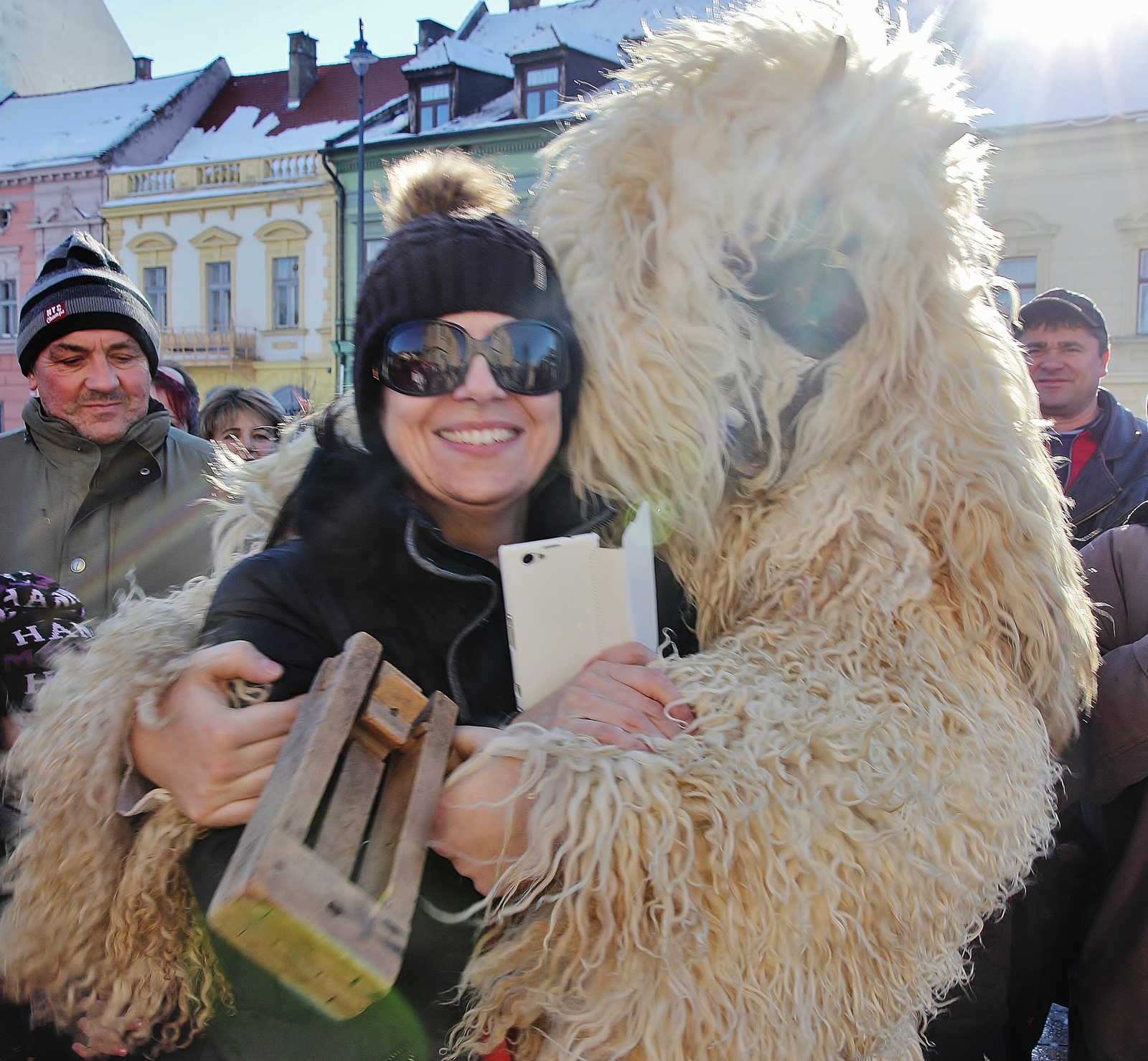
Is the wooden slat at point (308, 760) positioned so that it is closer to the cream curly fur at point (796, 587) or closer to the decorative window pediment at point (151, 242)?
the cream curly fur at point (796, 587)

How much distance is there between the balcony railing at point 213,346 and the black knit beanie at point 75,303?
17.4m

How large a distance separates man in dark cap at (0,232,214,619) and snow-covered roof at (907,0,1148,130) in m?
13.4

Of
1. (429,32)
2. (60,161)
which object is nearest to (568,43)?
(429,32)

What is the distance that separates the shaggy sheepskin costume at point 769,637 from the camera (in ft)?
3.01

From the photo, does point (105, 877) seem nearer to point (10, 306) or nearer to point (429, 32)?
point (429, 32)

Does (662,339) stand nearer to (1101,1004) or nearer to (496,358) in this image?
(496,358)

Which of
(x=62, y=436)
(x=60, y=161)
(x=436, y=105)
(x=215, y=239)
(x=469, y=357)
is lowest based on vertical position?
(x=215, y=239)

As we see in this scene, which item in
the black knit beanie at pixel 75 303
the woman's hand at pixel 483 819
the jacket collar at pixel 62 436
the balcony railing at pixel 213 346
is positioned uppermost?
the black knit beanie at pixel 75 303

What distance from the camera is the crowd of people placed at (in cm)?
102

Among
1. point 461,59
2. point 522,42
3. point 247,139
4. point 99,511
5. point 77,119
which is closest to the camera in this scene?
point 99,511

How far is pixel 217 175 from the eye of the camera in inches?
752

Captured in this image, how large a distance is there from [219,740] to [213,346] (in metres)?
20.0

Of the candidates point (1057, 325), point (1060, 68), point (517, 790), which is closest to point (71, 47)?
point (1060, 68)

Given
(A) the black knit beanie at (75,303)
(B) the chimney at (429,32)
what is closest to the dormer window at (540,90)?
(B) the chimney at (429,32)
